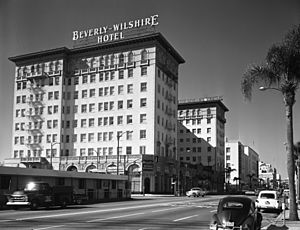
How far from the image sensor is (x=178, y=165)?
326 feet

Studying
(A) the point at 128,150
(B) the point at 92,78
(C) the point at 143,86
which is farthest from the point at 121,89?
(A) the point at 128,150

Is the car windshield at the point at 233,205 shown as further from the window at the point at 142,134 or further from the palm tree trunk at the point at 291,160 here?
the window at the point at 142,134

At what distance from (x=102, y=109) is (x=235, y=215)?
8185cm

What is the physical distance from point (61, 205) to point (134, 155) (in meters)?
53.6

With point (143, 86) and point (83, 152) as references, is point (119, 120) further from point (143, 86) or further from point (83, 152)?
point (83, 152)

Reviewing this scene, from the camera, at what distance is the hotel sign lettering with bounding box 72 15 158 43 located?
93325mm

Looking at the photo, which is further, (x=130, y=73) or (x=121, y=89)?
(x=121, y=89)

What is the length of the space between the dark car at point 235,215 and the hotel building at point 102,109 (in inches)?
2762

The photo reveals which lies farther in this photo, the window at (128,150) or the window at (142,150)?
the window at (128,150)

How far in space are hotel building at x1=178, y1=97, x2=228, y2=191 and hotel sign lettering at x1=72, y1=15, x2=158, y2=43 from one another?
4798 centimetres

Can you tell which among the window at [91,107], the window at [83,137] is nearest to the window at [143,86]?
the window at [91,107]

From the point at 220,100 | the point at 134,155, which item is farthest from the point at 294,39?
the point at 220,100

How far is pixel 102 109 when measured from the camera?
95875mm

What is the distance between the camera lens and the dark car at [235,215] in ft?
48.9
